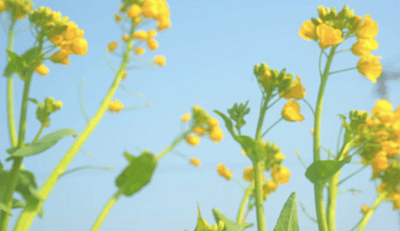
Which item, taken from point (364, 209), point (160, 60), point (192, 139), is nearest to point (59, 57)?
point (160, 60)

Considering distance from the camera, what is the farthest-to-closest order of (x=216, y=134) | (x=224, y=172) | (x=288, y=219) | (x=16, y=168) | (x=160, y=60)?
1. (x=216, y=134)
2. (x=160, y=60)
3. (x=224, y=172)
4. (x=16, y=168)
5. (x=288, y=219)

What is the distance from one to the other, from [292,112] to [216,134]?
970 millimetres


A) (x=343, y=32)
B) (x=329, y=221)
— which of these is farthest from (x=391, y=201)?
(x=343, y=32)

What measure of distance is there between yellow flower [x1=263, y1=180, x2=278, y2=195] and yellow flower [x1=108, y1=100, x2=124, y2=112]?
663 millimetres

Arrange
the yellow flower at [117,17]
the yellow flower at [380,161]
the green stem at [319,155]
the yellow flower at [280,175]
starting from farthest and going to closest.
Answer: the yellow flower at [117,17], the yellow flower at [280,175], the yellow flower at [380,161], the green stem at [319,155]

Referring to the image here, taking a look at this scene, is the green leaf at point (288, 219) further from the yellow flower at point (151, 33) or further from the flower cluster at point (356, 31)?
the yellow flower at point (151, 33)

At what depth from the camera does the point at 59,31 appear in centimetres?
81

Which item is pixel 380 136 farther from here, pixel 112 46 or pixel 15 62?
pixel 112 46

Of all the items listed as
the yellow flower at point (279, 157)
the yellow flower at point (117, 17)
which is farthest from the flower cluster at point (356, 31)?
the yellow flower at point (117, 17)

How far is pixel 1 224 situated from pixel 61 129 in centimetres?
26

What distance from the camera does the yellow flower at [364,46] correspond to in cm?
85

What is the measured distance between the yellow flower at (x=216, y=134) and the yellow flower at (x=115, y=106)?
573 mm

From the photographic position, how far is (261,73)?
834 millimetres

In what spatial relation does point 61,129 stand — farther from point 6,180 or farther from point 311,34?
point 311,34
